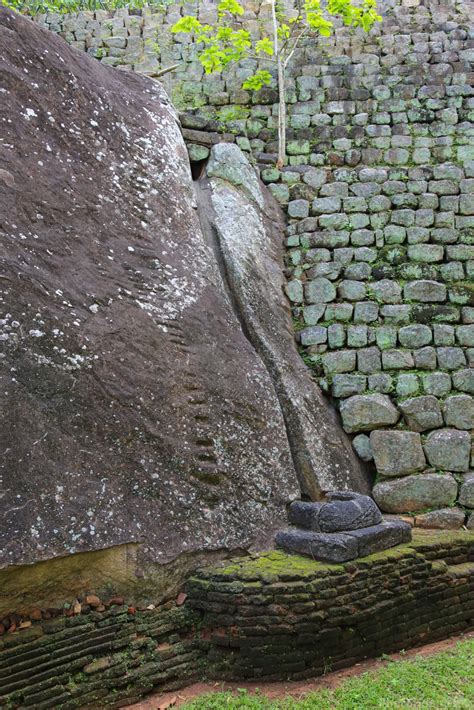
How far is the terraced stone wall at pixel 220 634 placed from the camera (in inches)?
166

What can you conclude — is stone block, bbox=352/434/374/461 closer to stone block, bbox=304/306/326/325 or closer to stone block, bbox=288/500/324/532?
stone block, bbox=288/500/324/532

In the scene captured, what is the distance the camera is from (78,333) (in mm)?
4887

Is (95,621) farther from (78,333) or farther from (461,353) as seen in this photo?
(461,353)

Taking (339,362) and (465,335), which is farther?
(465,335)

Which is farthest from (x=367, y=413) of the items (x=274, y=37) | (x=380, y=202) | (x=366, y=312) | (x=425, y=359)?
(x=274, y=37)

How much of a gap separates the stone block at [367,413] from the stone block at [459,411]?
52 centimetres

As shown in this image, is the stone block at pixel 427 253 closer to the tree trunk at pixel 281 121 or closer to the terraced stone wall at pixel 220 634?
the tree trunk at pixel 281 121

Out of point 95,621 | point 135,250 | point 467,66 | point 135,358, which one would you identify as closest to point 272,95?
point 467,66

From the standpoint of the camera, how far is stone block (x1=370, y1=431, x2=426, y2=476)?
6.54 m

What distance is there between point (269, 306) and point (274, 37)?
14.5 feet

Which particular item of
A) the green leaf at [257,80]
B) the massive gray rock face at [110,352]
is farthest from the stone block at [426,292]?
the green leaf at [257,80]

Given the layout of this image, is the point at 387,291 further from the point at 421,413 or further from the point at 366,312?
the point at 421,413

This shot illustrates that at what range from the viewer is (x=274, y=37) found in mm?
9055

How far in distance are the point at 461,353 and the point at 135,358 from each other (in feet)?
12.4
